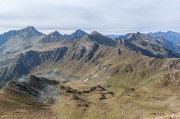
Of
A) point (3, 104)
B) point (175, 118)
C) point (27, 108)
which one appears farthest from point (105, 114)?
point (175, 118)

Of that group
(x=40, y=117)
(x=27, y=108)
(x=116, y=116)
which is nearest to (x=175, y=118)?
(x=116, y=116)

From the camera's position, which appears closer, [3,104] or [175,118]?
[175,118]

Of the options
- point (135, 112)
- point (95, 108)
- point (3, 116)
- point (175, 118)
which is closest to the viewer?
point (175, 118)

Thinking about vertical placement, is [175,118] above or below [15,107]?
above

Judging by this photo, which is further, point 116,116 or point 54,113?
point 54,113

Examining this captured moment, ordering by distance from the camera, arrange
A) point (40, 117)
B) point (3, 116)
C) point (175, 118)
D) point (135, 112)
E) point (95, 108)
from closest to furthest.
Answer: point (175, 118) → point (3, 116) → point (40, 117) → point (135, 112) → point (95, 108)

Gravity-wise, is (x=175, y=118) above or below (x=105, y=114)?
above

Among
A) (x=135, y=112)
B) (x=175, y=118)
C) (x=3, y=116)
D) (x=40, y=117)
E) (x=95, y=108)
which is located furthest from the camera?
(x=95, y=108)

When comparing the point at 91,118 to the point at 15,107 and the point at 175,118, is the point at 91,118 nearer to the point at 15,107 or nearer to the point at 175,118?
the point at 15,107

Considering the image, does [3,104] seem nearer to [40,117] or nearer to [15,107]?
[15,107]
